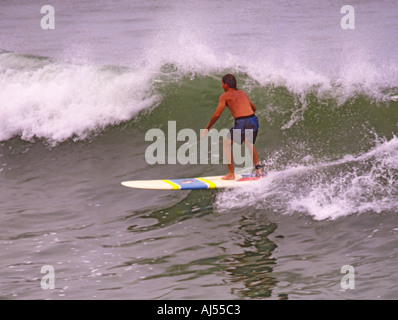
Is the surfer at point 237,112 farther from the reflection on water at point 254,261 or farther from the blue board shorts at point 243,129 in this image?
the reflection on water at point 254,261

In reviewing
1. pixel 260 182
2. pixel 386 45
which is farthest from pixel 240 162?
pixel 386 45

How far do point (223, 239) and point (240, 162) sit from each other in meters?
2.64

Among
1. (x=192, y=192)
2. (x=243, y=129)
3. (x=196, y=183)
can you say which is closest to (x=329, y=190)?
(x=243, y=129)

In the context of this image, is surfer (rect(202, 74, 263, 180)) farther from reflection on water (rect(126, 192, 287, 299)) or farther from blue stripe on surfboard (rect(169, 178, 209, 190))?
reflection on water (rect(126, 192, 287, 299))

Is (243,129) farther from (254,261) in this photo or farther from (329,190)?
(254,261)

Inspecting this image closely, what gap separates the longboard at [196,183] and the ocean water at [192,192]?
5.6 inches

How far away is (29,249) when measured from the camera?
604 cm

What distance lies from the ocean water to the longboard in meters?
0.14

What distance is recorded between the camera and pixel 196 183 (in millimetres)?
7457

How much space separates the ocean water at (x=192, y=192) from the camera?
204 inches

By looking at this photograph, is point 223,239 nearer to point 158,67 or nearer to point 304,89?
point 304,89

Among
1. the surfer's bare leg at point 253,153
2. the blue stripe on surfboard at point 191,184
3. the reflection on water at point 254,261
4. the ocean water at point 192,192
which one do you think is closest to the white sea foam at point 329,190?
the ocean water at point 192,192

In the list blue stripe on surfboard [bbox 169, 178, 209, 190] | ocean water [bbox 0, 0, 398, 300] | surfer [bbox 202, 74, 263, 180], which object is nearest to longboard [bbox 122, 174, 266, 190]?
blue stripe on surfboard [bbox 169, 178, 209, 190]

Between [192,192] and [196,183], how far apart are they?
0.27m
